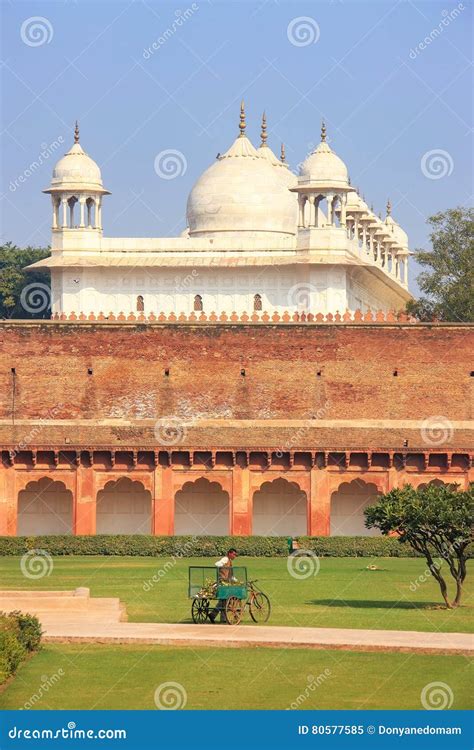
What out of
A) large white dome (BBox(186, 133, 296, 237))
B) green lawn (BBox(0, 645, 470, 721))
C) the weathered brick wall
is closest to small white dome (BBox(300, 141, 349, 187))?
large white dome (BBox(186, 133, 296, 237))

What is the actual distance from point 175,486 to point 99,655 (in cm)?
2249

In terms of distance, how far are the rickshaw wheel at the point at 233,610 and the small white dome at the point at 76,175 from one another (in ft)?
109

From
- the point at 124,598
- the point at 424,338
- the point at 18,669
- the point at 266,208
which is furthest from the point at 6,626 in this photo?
the point at 266,208

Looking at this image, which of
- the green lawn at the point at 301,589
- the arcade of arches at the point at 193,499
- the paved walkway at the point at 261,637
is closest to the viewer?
the paved walkway at the point at 261,637

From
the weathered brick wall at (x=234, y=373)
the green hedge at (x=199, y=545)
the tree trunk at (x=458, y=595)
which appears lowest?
the green hedge at (x=199, y=545)

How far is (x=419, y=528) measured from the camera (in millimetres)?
26203

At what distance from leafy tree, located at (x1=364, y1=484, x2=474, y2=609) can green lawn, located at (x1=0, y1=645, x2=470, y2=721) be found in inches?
228

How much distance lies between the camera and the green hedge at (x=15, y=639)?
1891cm

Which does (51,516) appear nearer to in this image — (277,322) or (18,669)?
(277,322)

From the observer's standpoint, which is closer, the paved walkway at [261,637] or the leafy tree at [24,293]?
the paved walkway at [261,637]

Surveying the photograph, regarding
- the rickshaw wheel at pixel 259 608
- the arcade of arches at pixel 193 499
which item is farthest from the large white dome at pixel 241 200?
the rickshaw wheel at pixel 259 608

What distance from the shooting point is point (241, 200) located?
56188mm

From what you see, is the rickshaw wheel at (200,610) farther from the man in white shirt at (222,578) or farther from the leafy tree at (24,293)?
the leafy tree at (24,293)

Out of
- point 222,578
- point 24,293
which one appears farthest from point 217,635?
point 24,293
